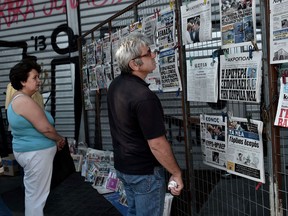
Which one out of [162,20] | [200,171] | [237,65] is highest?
[162,20]

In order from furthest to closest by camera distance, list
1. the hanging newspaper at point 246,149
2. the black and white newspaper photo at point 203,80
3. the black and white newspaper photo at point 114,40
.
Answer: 1. the black and white newspaper photo at point 114,40
2. the black and white newspaper photo at point 203,80
3. the hanging newspaper at point 246,149

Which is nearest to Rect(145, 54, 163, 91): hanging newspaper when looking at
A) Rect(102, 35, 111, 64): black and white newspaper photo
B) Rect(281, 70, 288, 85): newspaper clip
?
Rect(102, 35, 111, 64): black and white newspaper photo

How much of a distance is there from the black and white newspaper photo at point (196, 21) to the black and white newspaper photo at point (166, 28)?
190 mm

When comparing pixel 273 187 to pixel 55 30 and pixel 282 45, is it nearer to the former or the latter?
pixel 282 45

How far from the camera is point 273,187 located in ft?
7.73

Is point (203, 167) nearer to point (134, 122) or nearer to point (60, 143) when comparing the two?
point (134, 122)

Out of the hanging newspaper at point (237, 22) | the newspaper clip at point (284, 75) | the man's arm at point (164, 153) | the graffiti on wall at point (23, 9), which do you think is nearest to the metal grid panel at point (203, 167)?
the hanging newspaper at point (237, 22)

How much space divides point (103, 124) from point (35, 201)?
10.2 ft

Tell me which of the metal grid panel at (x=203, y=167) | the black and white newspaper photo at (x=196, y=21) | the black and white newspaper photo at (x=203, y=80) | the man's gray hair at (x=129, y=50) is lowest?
the metal grid panel at (x=203, y=167)

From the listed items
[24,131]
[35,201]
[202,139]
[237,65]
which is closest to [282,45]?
[237,65]

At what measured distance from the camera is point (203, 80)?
2889 millimetres

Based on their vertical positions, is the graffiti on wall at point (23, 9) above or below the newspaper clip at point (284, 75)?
above

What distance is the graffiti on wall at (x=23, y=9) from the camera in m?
7.48

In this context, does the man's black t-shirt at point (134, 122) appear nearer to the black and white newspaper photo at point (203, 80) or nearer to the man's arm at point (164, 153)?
the man's arm at point (164, 153)
